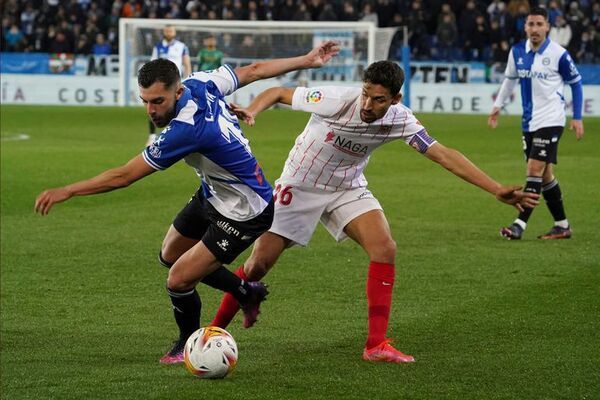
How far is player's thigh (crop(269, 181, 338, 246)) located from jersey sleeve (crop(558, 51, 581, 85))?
547 cm

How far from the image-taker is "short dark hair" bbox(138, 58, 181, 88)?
6.04m

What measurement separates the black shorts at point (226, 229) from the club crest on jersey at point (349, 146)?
0.65 m

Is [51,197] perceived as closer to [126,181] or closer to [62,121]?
[126,181]

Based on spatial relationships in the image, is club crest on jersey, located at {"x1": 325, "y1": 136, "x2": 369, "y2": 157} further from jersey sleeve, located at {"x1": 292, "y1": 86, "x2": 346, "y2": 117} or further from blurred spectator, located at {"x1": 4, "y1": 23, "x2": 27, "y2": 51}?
blurred spectator, located at {"x1": 4, "y1": 23, "x2": 27, "y2": 51}

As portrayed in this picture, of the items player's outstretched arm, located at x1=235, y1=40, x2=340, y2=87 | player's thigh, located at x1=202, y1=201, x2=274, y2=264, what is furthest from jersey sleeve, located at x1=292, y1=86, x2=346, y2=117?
player's thigh, located at x1=202, y1=201, x2=274, y2=264

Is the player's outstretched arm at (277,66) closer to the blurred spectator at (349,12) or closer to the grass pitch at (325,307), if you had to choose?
the grass pitch at (325,307)

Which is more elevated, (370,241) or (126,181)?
(126,181)

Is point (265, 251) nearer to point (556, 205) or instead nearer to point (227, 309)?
point (227, 309)

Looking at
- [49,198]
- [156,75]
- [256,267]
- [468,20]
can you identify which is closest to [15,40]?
[468,20]

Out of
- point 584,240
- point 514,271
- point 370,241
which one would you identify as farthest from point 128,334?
point 584,240

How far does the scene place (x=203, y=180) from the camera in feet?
21.7

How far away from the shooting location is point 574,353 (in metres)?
6.87

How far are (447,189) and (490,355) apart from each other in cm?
939

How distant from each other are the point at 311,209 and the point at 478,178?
1.09 metres
